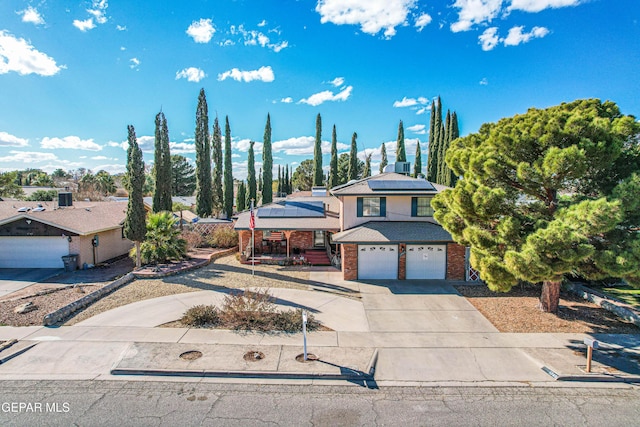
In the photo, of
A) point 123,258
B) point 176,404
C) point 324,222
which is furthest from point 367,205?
point 123,258

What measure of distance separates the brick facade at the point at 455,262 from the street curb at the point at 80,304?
51.5 feet

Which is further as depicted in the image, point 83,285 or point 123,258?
point 123,258

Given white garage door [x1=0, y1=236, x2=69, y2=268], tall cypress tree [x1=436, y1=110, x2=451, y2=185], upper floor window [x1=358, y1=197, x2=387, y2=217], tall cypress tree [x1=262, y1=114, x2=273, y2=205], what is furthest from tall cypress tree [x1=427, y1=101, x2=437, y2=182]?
white garage door [x1=0, y1=236, x2=69, y2=268]

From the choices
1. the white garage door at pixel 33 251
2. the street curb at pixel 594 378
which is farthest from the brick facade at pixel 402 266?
the white garage door at pixel 33 251

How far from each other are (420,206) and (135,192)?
604 inches

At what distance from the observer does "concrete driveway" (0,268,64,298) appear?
1487 cm

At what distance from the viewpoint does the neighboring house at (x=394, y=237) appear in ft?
54.1

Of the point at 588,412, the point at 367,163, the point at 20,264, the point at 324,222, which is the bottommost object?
the point at 588,412

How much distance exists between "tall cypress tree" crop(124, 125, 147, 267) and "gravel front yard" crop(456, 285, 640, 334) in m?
16.5

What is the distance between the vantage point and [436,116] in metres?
38.4

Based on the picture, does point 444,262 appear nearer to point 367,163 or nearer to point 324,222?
point 324,222

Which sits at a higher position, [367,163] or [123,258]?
[367,163]

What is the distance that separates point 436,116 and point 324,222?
25.4 metres

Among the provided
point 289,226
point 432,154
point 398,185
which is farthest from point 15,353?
point 432,154
